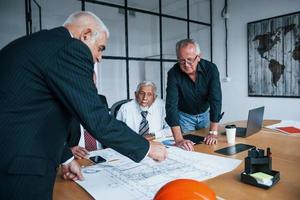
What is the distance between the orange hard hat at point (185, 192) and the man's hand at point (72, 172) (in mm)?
521

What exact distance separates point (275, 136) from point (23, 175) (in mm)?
1658

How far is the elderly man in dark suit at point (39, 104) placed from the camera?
2.45ft

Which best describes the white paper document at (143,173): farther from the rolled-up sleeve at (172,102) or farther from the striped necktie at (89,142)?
the striped necktie at (89,142)

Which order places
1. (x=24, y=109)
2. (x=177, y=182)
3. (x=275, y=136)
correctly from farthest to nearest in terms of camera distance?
(x=275, y=136) < (x=24, y=109) < (x=177, y=182)

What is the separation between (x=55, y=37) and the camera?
80cm

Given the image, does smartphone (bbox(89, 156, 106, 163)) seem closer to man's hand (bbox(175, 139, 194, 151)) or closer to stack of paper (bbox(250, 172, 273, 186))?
man's hand (bbox(175, 139, 194, 151))

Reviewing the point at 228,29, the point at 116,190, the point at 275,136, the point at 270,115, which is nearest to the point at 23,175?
the point at 116,190

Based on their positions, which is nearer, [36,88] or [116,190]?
[36,88]

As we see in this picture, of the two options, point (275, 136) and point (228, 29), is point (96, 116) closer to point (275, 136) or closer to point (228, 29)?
point (275, 136)

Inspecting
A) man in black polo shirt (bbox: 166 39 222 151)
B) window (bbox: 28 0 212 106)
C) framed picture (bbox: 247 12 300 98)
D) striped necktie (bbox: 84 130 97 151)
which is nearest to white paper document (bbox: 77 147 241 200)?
man in black polo shirt (bbox: 166 39 222 151)

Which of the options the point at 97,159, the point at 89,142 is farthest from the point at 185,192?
the point at 89,142

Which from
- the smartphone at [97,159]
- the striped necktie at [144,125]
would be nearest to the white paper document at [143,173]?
the smartphone at [97,159]

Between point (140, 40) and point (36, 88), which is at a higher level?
point (140, 40)

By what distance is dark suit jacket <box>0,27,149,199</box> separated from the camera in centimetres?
75
